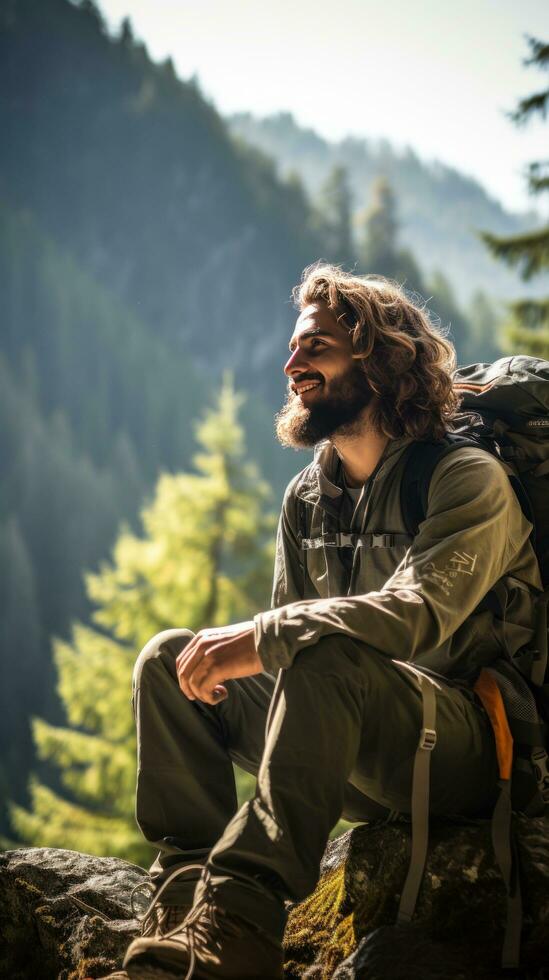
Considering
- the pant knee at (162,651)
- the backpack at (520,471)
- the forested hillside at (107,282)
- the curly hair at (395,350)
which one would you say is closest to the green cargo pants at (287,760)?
the pant knee at (162,651)

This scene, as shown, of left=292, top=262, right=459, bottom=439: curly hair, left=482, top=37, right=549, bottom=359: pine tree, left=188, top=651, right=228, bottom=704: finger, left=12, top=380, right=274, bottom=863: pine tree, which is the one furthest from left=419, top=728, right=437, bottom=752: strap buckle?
left=12, top=380, right=274, bottom=863: pine tree

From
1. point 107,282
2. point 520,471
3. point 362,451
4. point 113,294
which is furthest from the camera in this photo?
point 107,282

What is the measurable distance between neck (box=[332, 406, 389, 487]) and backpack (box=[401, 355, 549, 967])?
0.20 metres

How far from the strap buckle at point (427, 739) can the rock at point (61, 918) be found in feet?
4.05

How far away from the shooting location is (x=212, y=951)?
5.81ft

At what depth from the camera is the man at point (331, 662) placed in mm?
1841

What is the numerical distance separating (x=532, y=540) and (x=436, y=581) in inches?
19.5

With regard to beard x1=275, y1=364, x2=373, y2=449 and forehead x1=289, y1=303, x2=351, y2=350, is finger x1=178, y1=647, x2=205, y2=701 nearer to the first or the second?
beard x1=275, y1=364, x2=373, y2=449

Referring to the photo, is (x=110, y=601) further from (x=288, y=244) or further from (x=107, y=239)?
(x=107, y=239)

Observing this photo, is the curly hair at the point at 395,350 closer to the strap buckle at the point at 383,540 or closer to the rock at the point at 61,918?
the strap buckle at the point at 383,540

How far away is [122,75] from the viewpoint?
13575 centimetres

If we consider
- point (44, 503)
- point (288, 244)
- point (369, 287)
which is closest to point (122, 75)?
point (288, 244)

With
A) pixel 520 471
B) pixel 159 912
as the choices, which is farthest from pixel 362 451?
pixel 159 912

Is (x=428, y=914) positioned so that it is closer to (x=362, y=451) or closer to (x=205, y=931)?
(x=205, y=931)
